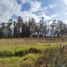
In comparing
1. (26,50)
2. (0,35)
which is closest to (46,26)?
(0,35)

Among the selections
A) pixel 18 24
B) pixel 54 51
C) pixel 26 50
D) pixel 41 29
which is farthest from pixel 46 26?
pixel 54 51

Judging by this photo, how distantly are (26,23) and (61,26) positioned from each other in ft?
46.7

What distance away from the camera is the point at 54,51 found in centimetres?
845

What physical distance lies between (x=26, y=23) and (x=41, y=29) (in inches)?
231

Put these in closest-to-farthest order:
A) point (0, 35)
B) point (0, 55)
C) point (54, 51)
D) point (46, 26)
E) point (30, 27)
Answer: point (54, 51) < point (0, 55) < point (0, 35) < point (30, 27) < point (46, 26)

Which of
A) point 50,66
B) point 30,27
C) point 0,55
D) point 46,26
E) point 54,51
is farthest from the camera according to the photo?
point 46,26

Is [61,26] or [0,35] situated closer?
[0,35]

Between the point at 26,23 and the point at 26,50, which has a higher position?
the point at 26,23

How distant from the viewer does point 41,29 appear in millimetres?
88438

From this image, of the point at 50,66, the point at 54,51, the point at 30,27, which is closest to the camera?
the point at 50,66

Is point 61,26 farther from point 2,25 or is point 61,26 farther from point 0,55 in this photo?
point 0,55

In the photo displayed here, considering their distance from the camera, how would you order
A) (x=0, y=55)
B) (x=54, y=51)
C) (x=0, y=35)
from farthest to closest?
(x=0, y=35), (x=0, y=55), (x=54, y=51)

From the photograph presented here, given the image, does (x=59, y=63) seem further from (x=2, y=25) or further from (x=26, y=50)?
(x=2, y=25)

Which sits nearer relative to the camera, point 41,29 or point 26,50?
point 26,50
